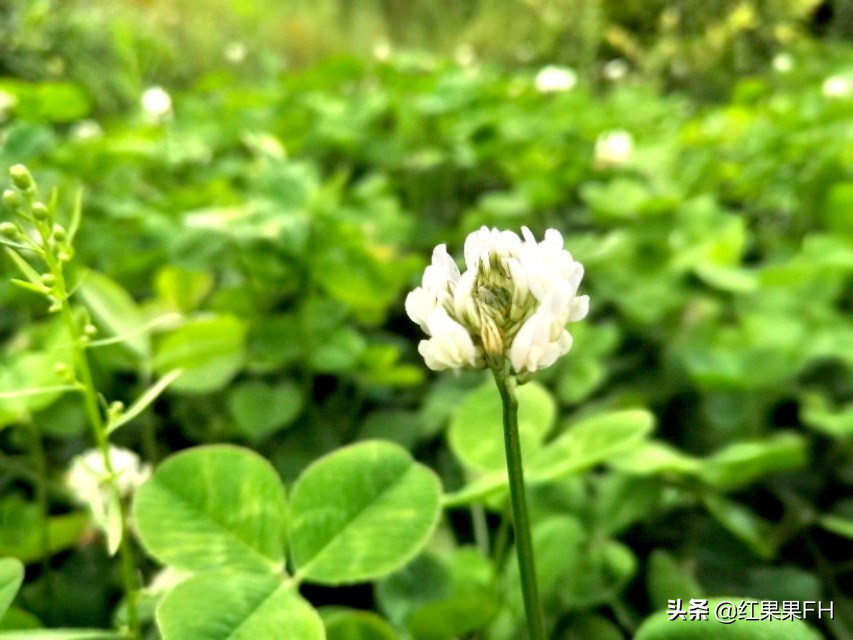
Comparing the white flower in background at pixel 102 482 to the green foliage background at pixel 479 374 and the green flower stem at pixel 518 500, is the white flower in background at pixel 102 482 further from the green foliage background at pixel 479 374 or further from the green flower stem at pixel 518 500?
the green flower stem at pixel 518 500

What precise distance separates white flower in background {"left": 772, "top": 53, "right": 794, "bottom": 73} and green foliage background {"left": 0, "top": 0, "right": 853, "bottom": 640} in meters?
0.21

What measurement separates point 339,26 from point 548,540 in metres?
3.94

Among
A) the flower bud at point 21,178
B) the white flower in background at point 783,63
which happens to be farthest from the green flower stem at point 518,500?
the white flower in background at point 783,63

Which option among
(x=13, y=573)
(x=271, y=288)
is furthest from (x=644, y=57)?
(x=13, y=573)

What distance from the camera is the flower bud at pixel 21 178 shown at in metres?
0.38

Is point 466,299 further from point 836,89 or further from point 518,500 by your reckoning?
point 836,89

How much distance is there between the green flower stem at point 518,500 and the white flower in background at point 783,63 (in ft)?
5.69

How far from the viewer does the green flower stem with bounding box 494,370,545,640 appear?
1.11 ft

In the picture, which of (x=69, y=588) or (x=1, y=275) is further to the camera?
(x=1, y=275)

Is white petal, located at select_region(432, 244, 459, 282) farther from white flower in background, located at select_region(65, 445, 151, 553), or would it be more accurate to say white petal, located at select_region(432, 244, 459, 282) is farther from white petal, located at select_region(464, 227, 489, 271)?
white flower in background, located at select_region(65, 445, 151, 553)

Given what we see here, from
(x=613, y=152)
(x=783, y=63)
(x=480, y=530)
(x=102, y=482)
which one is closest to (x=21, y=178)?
(x=102, y=482)

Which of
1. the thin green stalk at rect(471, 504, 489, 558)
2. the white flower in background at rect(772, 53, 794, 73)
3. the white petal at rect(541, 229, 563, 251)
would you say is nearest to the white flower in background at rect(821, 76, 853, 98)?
the white flower in background at rect(772, 53, 794, 73)

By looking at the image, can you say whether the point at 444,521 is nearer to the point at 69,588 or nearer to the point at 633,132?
the point at 69,588

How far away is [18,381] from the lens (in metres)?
0.66
